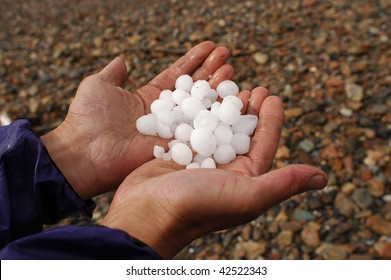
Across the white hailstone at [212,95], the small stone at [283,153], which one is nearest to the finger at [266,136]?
the white hailstone at [212,95]

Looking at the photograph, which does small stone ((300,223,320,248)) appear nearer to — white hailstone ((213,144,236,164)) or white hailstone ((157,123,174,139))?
white hailstone ((213,144,236,164))

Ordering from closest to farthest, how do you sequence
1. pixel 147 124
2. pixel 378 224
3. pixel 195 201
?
pixel 195 201 → pixel 147 124 → pixel 378 224

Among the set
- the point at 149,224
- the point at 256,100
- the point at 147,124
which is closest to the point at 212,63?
the point at 256,100

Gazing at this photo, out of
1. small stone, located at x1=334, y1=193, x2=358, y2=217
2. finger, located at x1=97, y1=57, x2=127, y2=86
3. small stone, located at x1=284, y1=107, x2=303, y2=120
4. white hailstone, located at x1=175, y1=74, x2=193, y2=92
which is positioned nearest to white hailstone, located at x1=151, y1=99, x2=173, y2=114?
white hailstone, located at x1=175, y1=74, x2=193, y2=92

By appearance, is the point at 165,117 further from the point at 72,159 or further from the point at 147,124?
the point at 72,159

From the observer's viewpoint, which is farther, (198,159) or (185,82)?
(185,82)

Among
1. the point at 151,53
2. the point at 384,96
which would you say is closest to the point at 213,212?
→ the point at 384,96
